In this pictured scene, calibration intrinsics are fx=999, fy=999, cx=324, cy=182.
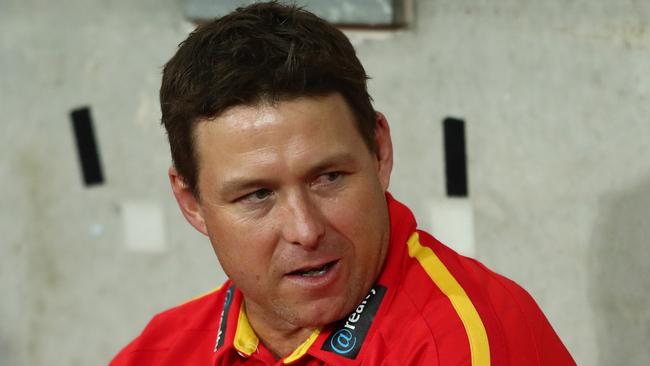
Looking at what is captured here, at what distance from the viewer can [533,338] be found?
1412 millimetres

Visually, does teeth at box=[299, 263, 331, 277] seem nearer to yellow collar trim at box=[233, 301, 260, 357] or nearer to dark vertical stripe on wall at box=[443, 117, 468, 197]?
yellow collar trim at box=[233, 301, 260, 357]

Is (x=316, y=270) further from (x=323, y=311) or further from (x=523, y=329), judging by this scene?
(x=523, y=329)

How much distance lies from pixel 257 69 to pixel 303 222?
0.22 metres

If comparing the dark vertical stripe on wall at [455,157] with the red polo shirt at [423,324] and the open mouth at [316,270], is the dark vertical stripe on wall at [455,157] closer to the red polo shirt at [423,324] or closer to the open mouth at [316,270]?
the red polo shirt at [423,324]

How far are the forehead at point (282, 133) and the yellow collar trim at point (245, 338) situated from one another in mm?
344

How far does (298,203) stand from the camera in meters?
1.38

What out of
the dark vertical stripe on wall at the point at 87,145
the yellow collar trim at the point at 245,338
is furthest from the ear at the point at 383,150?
the dark vertical stripe on wall at the point at 87,145

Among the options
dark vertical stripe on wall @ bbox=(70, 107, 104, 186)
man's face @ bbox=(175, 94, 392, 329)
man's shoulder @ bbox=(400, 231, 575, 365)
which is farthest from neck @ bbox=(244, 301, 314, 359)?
dark vertical stripe on wall @ bbox=(70, 107, 104, 186)

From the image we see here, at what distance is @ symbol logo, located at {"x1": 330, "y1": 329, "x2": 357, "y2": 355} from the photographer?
144 centimetres

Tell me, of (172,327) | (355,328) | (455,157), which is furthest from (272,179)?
(455,157)

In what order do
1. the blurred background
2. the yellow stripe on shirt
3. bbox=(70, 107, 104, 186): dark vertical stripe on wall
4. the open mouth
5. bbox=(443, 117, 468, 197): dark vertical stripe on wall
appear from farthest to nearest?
bbox=(70, 107, 104, 186): dark vertical stripe on wall < bbox=(443, 117, 468, 197): dark vertical stripe on wall < the blurred background < the open mouth < the yellow stripe on shirt

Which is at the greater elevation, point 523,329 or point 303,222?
point 303,222

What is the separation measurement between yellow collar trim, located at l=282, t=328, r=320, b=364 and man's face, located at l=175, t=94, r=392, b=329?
0.05 meters

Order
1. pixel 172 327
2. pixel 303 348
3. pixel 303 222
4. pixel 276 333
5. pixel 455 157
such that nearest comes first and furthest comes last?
pixel 303 222 < pixel 303 348 < pixel 276 333 < pixel 172 327 < pixel 455 157
